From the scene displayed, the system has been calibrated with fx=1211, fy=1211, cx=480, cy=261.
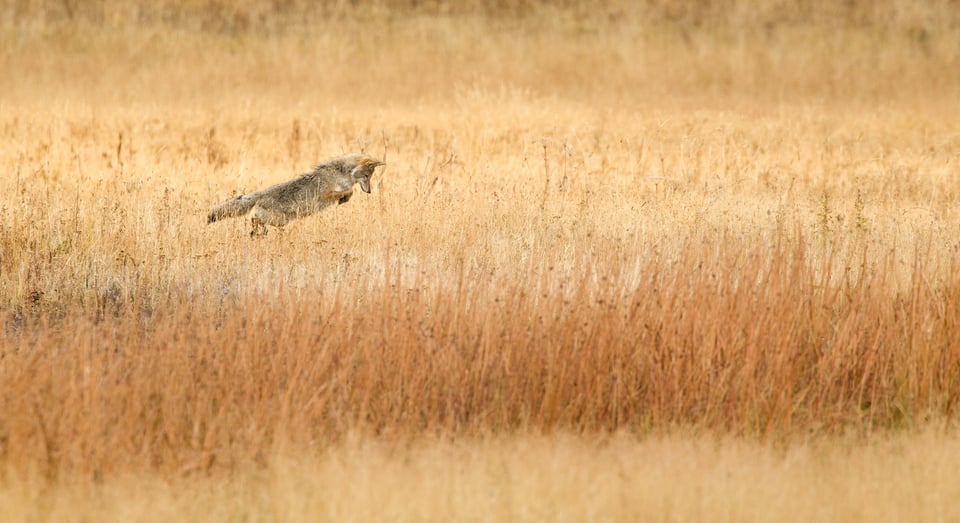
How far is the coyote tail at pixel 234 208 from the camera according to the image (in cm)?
905

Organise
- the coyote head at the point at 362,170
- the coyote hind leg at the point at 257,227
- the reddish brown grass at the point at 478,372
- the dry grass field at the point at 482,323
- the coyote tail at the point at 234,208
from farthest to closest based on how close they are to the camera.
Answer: the coyote tail at the point at 234,208 → the coyote hind leg at the point at 257,227 → the coyote head at the point at 362,170 → the reddish brown grass at the point at 478,372 → the dry grass field at the point at 482,323

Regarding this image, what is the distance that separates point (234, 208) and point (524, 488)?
533 centimetres

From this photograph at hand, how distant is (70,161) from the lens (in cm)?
1420

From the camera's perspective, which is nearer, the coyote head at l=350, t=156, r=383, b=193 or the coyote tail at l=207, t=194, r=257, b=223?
the coyote head at l=350, t=156, r=383, b=193

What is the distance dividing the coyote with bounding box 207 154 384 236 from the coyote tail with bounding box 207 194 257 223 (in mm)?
209

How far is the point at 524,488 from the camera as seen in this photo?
432 centimetres

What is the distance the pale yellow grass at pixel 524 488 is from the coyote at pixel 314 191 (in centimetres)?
396

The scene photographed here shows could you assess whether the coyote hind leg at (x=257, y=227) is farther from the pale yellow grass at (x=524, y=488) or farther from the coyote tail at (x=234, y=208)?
the pale yellow grass at (x=524, y=488)

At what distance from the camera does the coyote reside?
8609 mm

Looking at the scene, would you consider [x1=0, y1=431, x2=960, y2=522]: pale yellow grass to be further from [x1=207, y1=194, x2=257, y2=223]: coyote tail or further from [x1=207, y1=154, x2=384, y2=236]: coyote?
[x1=207, y1=194, x2=257, y2=223]: coyote tail

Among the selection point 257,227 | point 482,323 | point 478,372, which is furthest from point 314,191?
point 478,372

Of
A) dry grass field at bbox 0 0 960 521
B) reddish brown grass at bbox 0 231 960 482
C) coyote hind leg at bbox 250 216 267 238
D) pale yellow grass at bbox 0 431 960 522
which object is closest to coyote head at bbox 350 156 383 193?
dry grass field at bbox 0 0 960 521

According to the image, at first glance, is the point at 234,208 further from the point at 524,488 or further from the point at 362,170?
the point at 524,488

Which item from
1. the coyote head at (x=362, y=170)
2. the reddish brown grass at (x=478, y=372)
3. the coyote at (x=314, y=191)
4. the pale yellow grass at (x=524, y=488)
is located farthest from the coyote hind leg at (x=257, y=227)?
the pale yellow grass at (x=524, y=488)
